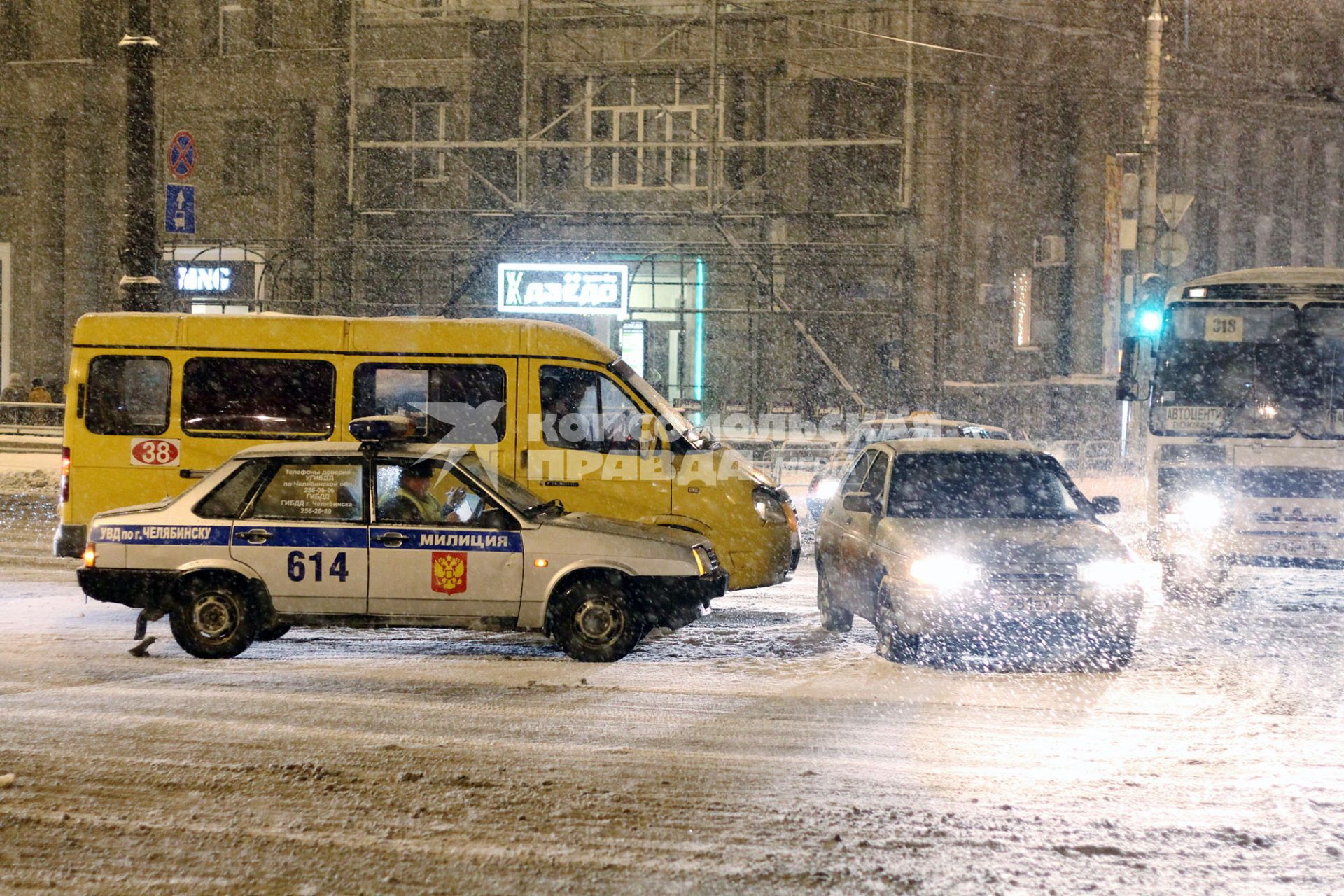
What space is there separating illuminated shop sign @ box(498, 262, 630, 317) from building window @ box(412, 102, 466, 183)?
12.6ft

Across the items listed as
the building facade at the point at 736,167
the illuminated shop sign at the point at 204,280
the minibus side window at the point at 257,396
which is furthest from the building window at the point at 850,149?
the minibus side window at the point at 257,396

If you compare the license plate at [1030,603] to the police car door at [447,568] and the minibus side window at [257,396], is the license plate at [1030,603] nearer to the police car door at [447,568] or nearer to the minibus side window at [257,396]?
the police car door at [447,568]

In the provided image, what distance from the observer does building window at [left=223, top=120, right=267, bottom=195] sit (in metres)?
36.0

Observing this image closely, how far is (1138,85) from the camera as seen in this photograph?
115 feet

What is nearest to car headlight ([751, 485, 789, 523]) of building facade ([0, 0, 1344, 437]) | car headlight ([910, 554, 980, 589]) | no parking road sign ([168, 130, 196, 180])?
car headlight ([910, 554, 980, 589])

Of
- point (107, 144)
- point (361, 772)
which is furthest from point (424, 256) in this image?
point (361, 772)

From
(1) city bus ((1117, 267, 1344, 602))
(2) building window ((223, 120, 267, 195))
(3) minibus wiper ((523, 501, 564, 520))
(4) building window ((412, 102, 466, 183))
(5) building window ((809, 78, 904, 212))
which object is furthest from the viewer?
(2) building window ((223, 120, 267, 195))

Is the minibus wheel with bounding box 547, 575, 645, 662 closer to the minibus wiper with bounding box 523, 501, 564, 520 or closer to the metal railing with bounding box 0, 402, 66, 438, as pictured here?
the minibus wiper with bounding box 523, 501, 564, 520

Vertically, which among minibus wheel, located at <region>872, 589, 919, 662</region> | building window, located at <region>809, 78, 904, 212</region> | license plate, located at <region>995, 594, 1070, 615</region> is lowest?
minibus wheel, located at <region>872, 589, 919, 662</region>

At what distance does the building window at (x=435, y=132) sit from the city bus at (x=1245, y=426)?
905 inches

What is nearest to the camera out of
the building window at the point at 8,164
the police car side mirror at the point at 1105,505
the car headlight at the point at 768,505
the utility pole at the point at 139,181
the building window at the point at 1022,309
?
the police car side mirror at the point at 1105,505

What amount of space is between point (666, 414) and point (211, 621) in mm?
3850

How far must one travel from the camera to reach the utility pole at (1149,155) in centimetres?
2361

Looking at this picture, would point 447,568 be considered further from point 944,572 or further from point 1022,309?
point 1022,309
